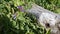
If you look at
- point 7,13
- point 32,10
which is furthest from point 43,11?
point 7,13

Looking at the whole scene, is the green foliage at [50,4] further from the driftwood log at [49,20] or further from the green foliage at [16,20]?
the driftwood log at [49,20]

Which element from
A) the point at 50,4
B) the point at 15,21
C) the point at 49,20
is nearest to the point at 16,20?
the point at 15,21

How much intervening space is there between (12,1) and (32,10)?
58 centimetres

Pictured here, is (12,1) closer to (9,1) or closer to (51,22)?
(9,1)

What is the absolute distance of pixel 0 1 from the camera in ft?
14.9

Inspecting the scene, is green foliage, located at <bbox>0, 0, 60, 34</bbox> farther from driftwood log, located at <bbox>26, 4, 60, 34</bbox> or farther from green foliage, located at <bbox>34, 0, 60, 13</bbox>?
green foliage, located at <bbox>34, 0, 60, 13</bbox>

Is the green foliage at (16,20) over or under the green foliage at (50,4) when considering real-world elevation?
over

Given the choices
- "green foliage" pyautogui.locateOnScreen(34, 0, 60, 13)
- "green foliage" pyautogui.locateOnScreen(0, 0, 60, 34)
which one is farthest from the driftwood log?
"green foliage" pyautogui.locateOnScreen(34, 0, 60, 13)

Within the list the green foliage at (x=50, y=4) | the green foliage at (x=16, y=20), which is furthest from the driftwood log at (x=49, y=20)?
the green foliage at (x=50, y=4)

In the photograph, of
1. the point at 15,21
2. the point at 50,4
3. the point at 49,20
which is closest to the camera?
the point at 15,21

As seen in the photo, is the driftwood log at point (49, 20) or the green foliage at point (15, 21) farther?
the driftwood log at point (49, 20)

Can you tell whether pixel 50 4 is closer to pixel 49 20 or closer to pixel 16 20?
pixel 49 20

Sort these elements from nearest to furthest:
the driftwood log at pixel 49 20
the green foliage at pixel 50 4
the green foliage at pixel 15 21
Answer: the green foliage at pixel 15 21
the driftwood log at pixel 49 20
the green foliage at pixel 50 4

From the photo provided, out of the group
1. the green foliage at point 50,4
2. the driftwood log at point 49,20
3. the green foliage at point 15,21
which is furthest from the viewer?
the green foliage at point 50,4
